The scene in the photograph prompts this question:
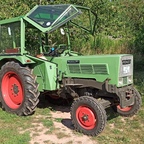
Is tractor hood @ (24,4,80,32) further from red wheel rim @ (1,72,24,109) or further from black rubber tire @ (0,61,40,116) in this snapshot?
red wheel rim @ (1,72,24,109)

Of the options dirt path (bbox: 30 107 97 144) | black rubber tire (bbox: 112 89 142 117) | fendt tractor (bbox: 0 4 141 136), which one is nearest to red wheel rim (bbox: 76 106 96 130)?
fendt tractor (bbox: 0 4 141 136)

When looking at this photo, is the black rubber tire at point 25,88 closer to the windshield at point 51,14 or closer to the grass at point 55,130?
the grass at point 55,130

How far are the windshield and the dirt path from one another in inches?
76.7

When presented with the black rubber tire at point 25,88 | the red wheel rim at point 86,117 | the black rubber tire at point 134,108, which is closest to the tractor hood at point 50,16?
the black rubber tire at point 25,88

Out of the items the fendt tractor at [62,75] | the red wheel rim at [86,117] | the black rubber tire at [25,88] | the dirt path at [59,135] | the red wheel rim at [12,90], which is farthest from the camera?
the red wheel rim at [12,90]

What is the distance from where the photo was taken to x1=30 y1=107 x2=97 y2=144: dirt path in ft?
13.8

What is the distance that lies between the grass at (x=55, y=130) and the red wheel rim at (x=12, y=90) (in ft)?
0.96

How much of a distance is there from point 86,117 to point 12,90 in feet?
6.69

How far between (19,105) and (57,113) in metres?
0.89

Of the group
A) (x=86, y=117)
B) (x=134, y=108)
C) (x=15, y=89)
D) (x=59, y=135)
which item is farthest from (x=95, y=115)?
(x=15, y=89)

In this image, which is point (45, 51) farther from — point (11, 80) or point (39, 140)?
point (39, 140)

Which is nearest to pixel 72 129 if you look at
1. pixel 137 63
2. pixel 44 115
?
pixel 44 115

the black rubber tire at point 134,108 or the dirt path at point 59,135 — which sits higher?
the black rubber tire at point 134,108

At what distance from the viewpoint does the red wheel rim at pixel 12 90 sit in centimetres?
545
